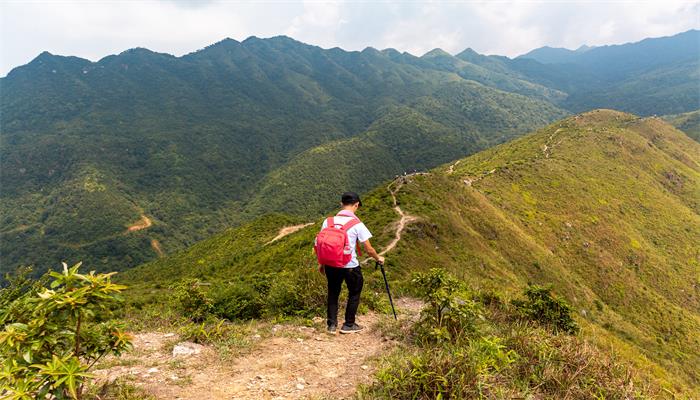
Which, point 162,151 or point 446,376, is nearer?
point 446,376

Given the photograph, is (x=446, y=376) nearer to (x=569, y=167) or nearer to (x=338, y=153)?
(x=569, y=167)

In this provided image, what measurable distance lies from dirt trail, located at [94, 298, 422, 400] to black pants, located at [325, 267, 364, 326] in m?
0.43

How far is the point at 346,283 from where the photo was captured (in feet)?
20.2

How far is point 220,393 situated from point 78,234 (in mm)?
146614

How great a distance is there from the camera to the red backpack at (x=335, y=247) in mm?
5688

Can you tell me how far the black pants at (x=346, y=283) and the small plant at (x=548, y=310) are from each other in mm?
3891

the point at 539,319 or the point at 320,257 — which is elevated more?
the point at 320,257

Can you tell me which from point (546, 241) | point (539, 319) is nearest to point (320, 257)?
point (539, 319)

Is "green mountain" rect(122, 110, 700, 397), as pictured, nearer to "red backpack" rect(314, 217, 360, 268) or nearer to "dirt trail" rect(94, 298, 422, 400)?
"dirt trail" rect(94, 298, 422, 400)

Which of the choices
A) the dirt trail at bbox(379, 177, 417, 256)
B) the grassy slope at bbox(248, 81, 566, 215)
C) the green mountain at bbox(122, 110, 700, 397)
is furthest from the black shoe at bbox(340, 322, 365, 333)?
the grassy slope at bbox(248, 81, 566, 215)

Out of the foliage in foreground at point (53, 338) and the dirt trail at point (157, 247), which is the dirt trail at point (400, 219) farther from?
the dirt trail at point (157, 247)

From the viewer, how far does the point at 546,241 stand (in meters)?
32.7

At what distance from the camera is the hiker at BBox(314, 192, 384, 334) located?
5.71 metres

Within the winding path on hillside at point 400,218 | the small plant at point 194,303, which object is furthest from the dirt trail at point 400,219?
the small plant at point 194,303
